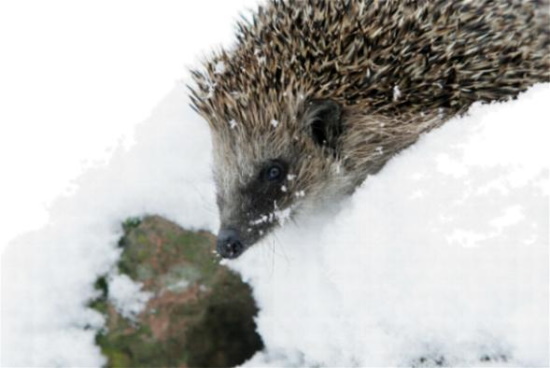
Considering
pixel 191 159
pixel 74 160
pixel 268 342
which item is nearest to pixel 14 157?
pixel 74 160

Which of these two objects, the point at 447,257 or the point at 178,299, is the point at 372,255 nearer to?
the point at 447,257

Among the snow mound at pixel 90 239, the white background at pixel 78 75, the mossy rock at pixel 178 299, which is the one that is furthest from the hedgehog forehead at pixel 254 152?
the white background at pixel 78 75

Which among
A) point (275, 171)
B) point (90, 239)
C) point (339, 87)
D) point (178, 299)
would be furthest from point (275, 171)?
point (90, 239)

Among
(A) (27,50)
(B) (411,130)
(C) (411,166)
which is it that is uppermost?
(A) (27,50)

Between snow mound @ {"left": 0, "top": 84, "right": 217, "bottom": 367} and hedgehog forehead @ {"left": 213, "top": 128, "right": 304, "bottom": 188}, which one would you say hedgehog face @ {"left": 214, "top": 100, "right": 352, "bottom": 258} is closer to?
hedgehog forehead @ {"left": 213, "top": 128, "right": 304, "bottom": 188}

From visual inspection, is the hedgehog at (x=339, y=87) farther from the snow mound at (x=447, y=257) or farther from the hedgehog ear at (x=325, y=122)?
the snow mound at (x=447, y=257)

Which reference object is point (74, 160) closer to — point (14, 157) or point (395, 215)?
point (14, 157)

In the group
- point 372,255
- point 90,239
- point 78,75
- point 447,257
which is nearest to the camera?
point 447,257
